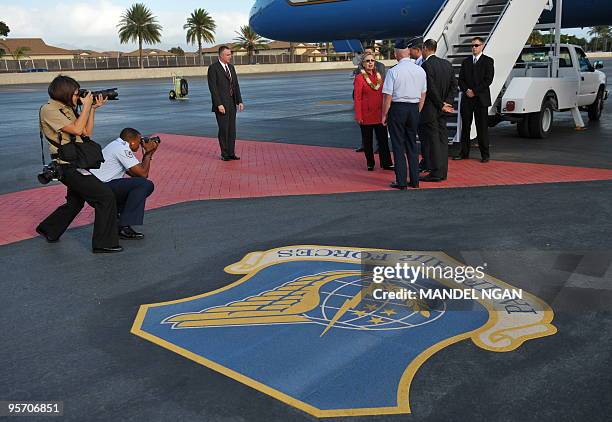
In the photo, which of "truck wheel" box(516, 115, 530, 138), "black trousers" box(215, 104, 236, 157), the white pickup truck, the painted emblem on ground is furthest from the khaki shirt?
"truck wheel" box(516, 115, 530, 138)

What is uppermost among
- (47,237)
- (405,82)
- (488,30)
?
(488,30)

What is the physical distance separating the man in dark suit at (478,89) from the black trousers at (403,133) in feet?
7.44

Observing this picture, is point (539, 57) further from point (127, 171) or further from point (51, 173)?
point (51, 173)

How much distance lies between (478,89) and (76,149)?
676 cm

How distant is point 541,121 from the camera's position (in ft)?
40.8

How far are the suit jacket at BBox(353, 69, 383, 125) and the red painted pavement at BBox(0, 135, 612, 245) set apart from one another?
859mm

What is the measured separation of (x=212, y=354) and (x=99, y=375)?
2.19ft

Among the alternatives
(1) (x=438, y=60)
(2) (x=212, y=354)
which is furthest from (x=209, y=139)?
(2) (x=212, y=354)

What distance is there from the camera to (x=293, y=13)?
20250mm

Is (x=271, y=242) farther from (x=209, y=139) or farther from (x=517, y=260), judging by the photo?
(x=209, y=139)

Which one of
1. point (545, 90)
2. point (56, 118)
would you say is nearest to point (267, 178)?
point (56, 118)

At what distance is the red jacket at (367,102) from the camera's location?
9.39 metres

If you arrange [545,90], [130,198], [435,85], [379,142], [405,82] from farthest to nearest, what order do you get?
[545,90], [379,142], [435,85], [405,82], [130,198]

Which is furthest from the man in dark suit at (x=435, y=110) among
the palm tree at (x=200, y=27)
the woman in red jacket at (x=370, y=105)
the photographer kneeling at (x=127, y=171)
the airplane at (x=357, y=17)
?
the palm tree at (x=200, y=27)
